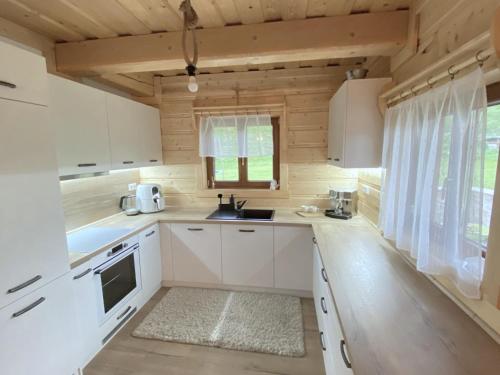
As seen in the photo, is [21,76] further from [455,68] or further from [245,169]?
[245,169]

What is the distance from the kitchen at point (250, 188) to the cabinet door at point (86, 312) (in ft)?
0.05

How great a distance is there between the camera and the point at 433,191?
3.80 feet

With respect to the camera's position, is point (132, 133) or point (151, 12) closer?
point (151, 12)

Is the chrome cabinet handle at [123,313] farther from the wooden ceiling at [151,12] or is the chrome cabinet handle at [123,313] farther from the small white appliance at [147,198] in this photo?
the wooden ceiling at [151,12]

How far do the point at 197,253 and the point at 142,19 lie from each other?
213 centimetres

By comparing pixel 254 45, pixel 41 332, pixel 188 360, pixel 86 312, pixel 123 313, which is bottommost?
pixel 188 360

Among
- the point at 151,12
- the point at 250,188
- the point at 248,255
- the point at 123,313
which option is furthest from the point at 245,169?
the point at 123,313

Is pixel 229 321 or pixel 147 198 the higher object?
pixel 147 198

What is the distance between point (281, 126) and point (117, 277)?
7.40 feet

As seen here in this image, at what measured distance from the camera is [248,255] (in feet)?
8.45

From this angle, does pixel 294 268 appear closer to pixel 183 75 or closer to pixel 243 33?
pixel 243 33

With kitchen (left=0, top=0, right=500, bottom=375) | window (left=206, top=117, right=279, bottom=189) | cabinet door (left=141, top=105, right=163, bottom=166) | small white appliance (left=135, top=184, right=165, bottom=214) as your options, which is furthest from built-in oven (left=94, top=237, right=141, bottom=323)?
window (left=206, top=117, right=279, bottom=189)

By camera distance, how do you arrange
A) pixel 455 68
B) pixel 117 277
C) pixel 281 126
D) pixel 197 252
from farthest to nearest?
1. pixel 281 126
2. pixel 197 252
3. pixel 117 277
4. pixel 455 68

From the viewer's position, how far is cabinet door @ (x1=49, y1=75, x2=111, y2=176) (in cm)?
173
